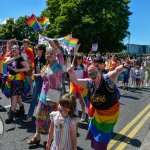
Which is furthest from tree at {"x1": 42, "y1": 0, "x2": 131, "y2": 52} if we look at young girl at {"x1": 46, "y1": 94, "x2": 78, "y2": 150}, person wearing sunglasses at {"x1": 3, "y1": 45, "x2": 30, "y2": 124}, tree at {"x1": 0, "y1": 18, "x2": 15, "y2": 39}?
tree at {"x1": 0, "y1": 18, "x2": 15, "y2": 39}

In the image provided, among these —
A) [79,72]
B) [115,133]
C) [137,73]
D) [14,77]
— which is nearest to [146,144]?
[115,133]

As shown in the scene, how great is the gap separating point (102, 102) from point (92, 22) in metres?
33.5

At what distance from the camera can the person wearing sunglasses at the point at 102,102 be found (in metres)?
4.05

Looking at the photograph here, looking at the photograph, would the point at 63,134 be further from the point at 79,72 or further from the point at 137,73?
the point at 137,73

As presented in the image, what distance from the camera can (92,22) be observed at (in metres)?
36.8

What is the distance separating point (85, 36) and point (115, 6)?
18.7 ft

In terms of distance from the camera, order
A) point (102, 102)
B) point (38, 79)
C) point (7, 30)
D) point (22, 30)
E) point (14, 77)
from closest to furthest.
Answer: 1. point (102, 102)
2. point (38, 79)
3. point (14, 77)
4. point (7, 30)
5. point (22, 30)

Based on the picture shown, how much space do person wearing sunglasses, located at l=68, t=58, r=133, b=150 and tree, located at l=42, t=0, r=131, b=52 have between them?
33.3 m

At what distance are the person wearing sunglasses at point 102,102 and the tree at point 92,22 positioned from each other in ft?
109

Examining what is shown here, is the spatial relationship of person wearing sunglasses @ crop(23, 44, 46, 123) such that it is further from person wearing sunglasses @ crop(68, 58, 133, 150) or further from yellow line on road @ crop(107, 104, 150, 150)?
person wearing sunglasses @ crop(68, 58, 133, 150)

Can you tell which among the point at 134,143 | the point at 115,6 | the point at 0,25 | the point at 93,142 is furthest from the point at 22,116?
the point at 0,25

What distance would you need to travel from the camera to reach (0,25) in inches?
3076

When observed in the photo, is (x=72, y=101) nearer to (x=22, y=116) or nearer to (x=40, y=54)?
(x=40, y=54)

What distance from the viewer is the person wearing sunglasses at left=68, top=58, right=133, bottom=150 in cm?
405
